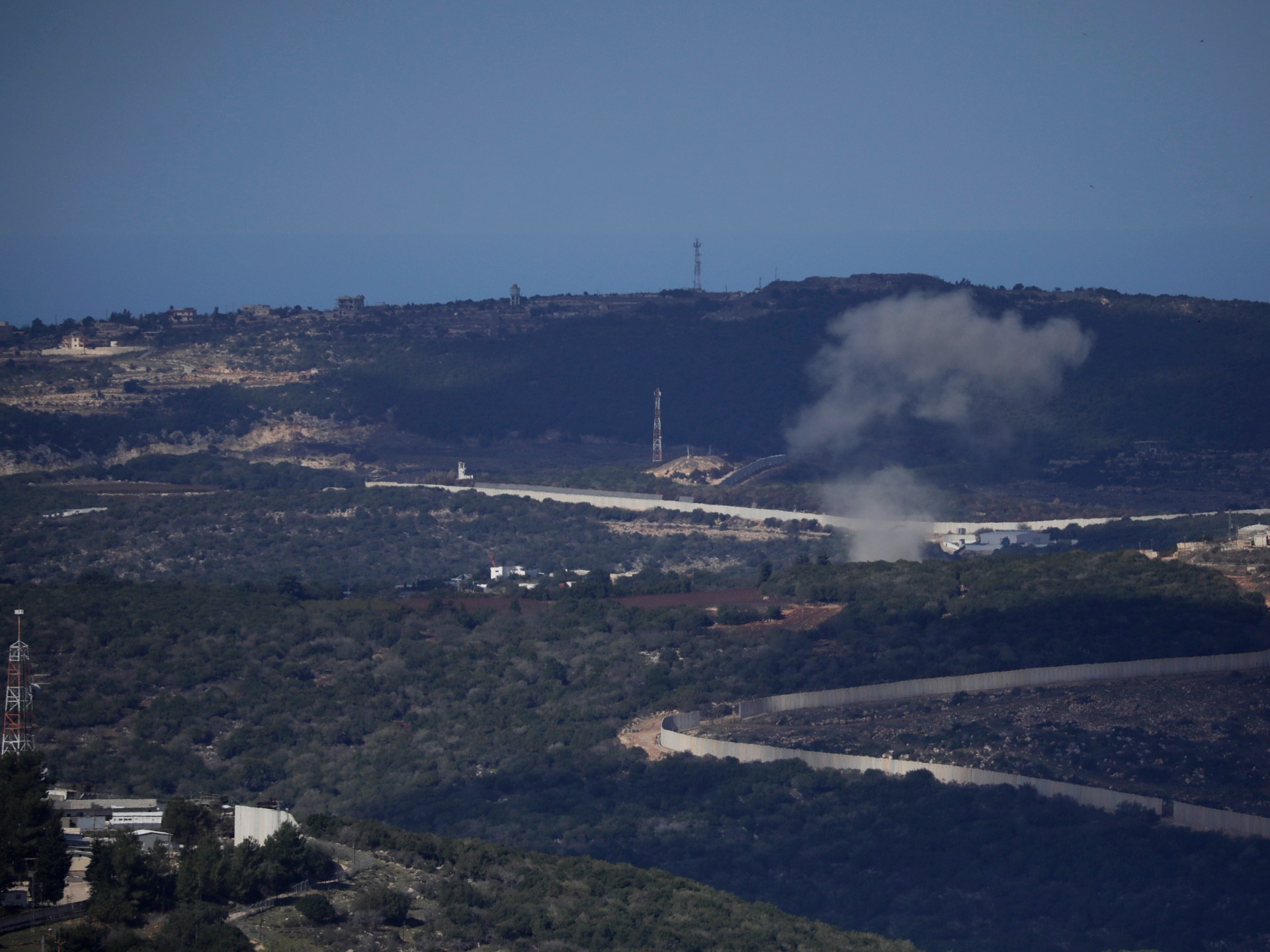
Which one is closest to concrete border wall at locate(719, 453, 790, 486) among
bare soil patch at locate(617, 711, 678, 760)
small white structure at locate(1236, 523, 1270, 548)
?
small white structure at locate(1236, 523, 1270, 548)

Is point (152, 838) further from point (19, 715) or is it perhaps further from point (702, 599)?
point (702, 599)

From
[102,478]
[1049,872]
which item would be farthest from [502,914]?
[102,478]

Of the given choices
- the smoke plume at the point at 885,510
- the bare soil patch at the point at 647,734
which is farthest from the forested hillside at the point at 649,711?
the smoke plume at the point at 885,510

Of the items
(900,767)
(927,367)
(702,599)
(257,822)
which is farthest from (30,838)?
(927,367)

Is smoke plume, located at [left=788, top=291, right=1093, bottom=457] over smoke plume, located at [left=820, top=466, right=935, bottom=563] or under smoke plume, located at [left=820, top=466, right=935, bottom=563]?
over

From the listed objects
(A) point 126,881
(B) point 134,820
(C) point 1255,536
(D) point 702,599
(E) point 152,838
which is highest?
(A) point 126,881

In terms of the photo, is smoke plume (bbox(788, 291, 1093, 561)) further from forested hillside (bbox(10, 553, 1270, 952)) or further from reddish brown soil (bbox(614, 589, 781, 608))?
forested hillside (bbox(10, 553, 1270, 952))

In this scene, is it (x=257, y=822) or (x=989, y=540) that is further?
(x=989, y=540)
